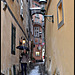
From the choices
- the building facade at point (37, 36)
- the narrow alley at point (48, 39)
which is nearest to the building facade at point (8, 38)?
the narrow alley at point (48, 39)

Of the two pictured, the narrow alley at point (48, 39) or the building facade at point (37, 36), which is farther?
the building facade at point (37, 36)

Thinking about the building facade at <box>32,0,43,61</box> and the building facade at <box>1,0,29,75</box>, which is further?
the building facade at <box>32,0,43,61</box>

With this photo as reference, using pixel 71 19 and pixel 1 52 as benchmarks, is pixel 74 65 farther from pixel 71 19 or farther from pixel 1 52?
pixel 1 52

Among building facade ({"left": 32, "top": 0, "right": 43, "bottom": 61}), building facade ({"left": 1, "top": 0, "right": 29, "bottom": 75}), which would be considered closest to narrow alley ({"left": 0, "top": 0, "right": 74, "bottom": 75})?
building facade ({"left": 1, "top": 0, "right": 29, "bottom": 75})

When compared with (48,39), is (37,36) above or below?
above

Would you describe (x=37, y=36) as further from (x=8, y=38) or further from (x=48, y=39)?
(x=8, y=38)

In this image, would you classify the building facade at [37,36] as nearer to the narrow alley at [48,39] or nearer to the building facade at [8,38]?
the narrow alley at [48,39]

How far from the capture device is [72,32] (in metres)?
4.42

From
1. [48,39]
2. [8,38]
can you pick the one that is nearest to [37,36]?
[48,39]

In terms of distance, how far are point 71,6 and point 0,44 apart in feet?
9.20

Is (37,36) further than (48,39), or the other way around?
(37,36)

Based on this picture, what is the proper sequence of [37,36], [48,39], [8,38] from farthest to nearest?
[37,36] < [48,39] < [8,38]

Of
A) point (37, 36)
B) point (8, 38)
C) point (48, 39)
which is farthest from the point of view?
point (37, 36)

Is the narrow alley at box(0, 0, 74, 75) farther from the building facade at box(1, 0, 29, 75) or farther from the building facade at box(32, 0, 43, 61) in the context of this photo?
the building facade at box(32, 0, 43, 61)
